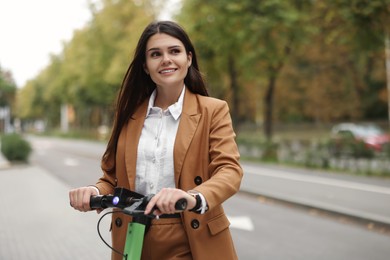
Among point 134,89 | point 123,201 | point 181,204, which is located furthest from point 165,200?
point 134,89

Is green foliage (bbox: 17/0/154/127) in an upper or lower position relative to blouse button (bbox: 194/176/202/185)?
upper

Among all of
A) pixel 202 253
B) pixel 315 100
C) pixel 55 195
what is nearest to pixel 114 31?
pixel 315 100

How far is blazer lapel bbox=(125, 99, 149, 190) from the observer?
85.0 inches

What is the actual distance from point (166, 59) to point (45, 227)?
21.5 feet

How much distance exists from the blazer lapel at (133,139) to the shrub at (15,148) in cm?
2056

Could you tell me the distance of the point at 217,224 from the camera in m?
2.11

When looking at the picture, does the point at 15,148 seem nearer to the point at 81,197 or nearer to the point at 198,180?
the point at 81,197

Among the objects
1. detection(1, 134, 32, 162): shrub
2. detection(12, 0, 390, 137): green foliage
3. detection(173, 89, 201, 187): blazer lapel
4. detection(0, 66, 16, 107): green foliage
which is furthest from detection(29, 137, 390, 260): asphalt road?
detection(0, 66, 16, 107): green foliage

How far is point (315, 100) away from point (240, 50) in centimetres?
2825

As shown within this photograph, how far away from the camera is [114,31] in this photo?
35.8m

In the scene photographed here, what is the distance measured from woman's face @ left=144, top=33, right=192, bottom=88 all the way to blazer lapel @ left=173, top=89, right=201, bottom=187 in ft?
0.40

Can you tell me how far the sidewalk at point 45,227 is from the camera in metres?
6.43

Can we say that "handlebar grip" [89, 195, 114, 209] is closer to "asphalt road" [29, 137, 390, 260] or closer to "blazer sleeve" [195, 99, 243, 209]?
"blazer sleeve" [195, 99, 243, 209]

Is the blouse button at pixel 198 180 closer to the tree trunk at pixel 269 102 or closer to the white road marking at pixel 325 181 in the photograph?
the white road marking at pixel 325 181
